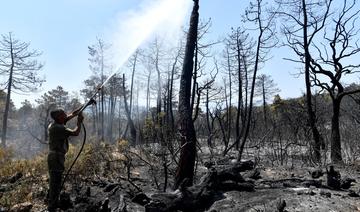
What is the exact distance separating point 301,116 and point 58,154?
15.5 meters

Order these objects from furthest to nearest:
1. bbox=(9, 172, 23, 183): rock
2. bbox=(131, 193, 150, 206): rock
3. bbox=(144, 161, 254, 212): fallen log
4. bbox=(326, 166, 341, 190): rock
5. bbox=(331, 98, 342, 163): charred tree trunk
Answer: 1. bbox=(331, 98, 342, 163): charred tree trunk
2. bbox=(9, 172, 23, 183): rock
3. bbox=(131, 193, 150, 206): rock
4. bbox=(326, 166, 341, 190): rock
5. bbox=(144, 161, 254, 212): fallen log

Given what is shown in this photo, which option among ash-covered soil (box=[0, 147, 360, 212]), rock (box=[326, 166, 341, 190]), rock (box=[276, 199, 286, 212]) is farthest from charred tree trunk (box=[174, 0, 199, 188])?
rock (box=[326, 166, 341, 190])

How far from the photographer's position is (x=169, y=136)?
10.8 m

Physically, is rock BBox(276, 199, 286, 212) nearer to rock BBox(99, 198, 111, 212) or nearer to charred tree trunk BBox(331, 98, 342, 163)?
rock BBox(99, 198, 111, 212)

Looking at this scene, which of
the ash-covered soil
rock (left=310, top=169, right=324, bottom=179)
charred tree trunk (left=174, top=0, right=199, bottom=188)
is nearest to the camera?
the ash-covered soil

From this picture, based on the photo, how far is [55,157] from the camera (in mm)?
8070

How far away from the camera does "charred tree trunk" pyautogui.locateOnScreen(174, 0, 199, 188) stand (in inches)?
362

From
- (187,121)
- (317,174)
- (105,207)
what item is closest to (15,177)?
(105,207)

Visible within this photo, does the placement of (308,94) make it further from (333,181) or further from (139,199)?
(139,199)

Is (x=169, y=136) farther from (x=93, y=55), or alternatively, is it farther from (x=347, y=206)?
(x=93, y=55)

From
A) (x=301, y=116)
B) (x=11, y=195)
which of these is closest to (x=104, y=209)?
(x=11, y=195)

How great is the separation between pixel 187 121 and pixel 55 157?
10.5 feet

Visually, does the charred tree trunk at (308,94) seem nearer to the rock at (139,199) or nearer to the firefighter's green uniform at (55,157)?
the rock at (139,199)

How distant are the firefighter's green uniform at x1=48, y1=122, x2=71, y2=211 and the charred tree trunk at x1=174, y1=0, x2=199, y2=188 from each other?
2.65 metres
